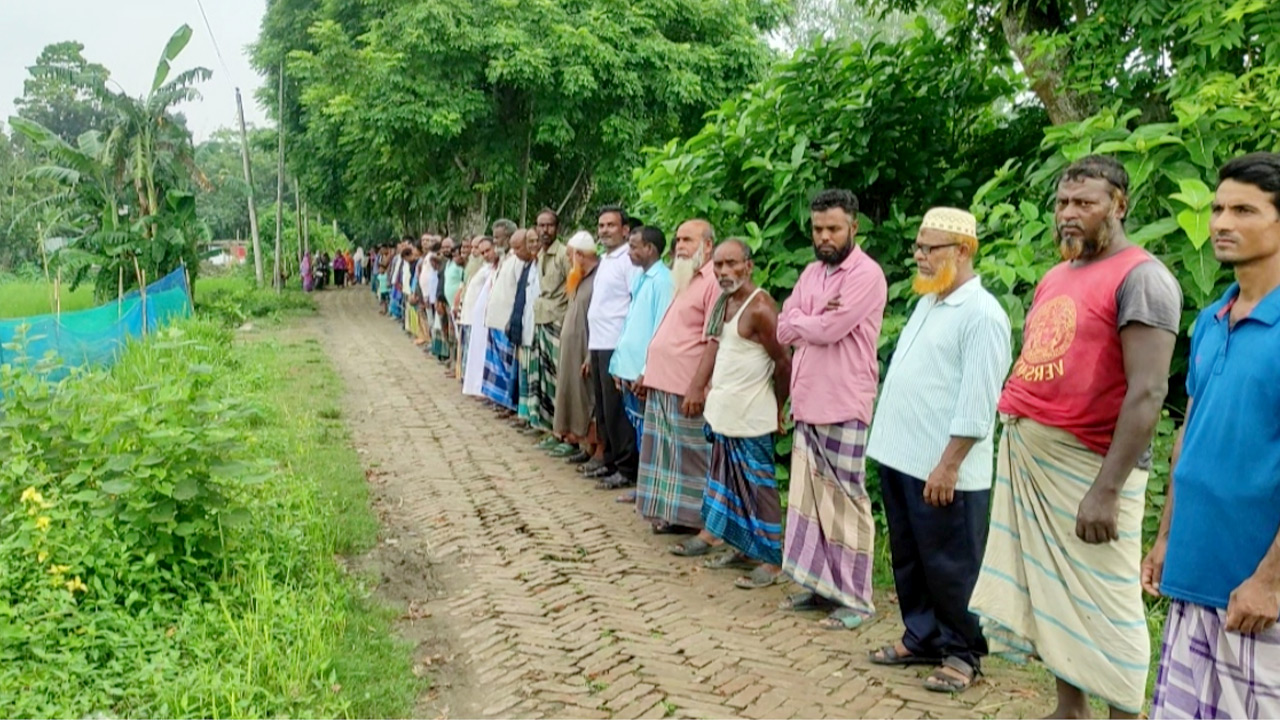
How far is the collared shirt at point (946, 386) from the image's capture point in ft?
12.0

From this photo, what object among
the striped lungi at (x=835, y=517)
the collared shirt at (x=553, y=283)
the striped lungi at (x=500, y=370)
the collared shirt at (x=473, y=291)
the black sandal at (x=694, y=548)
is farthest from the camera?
the collared shirt at (x=473, y=291)

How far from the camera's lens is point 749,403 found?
5.01m

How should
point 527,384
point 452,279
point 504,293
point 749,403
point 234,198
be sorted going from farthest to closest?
point 234,198, point 452,279, point 504,293, point 527,384, point 749,403

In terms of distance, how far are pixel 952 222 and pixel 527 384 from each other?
19.2 ft

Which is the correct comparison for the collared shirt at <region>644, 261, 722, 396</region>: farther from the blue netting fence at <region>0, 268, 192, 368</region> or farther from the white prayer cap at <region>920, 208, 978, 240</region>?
the blue netting fence at <region>0, 268, 192, 368</region>

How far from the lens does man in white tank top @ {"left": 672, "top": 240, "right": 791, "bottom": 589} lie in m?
5.01

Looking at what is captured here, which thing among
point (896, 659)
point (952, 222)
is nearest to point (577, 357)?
point (896, 659)

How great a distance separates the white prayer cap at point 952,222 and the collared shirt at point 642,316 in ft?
9.10

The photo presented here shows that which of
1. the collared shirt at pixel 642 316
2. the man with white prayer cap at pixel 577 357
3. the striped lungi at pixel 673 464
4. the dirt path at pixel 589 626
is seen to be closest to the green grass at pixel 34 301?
the man with white prayer cap at pixel 577 357

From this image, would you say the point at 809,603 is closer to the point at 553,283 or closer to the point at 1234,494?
the point at 1234,494

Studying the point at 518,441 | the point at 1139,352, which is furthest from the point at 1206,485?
the point at 518,441

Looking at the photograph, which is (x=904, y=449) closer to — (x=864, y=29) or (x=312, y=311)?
(x=312, y=311)

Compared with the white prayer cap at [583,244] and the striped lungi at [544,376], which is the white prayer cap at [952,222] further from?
the striped lungi at [544,376]

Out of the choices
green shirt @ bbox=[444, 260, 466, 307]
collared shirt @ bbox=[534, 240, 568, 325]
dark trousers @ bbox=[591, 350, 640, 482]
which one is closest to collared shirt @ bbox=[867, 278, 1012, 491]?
dark trousers @ bbox=[591, 350, 640, 482]
